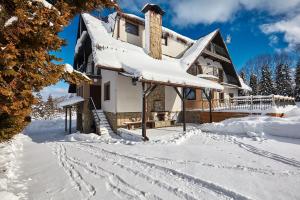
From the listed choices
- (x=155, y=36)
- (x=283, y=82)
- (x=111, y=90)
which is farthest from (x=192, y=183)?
(x=283, y=82)

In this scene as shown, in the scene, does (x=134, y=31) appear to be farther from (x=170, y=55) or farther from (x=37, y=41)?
(x=37, y=41)

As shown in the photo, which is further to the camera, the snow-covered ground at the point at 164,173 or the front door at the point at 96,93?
the front door at the point at 96,93

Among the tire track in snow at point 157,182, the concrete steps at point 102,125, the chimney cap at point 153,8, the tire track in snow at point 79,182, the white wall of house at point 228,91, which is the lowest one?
the tire track in snow at point 79,182

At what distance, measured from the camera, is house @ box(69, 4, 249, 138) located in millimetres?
11602

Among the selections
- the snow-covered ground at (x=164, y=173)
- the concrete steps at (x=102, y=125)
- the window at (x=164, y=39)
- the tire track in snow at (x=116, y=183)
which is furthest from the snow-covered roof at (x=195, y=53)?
the tire track in snow at (x=116, y=183)

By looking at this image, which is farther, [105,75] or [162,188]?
[105,75]

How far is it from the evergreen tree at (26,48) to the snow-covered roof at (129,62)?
18.1ft

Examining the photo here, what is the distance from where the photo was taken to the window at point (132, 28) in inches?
658

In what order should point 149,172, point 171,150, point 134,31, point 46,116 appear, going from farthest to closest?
point 46,116 < point 134,31 < point 171,150 < point 149,172

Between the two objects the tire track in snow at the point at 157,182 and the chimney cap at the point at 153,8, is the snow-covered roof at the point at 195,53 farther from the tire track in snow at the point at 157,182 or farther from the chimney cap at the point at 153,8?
the tire track in snow at the point at 157,182

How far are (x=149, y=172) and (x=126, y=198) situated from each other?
4.67 feet

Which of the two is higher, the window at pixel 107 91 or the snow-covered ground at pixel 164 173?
the window at pixel 107 91

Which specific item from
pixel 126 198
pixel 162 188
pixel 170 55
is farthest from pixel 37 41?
pixel 170 55

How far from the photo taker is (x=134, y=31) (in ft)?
56.3
